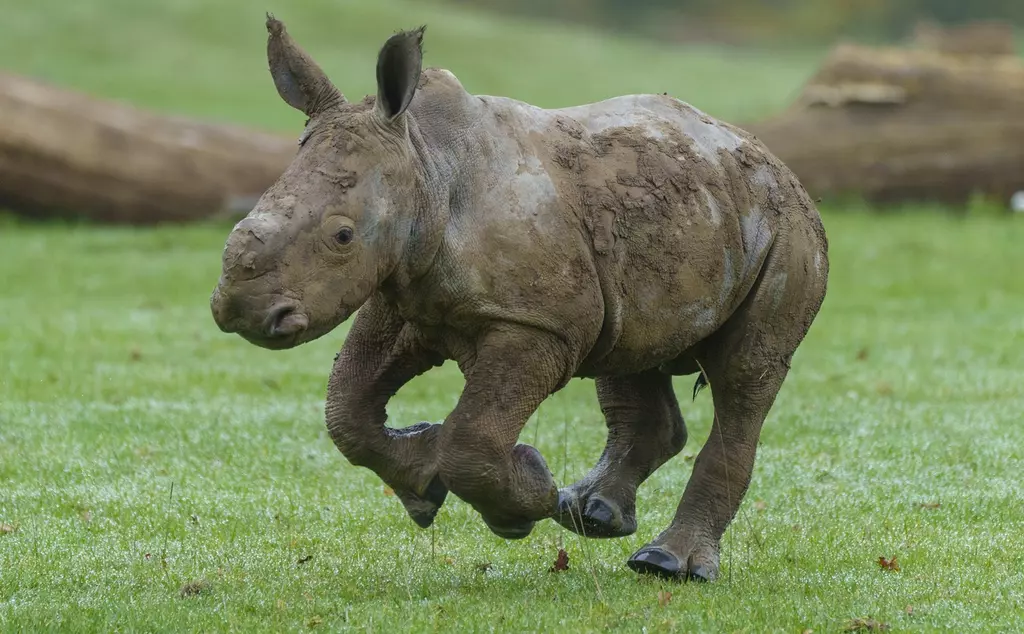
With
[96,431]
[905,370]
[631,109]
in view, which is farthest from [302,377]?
[631,109]

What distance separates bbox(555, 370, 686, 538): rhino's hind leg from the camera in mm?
7289

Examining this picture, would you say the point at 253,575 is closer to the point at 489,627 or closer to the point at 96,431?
the point at 489,627

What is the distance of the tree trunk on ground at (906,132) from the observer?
20.6m

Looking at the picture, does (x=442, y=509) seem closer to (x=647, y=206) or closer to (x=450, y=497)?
(x=450, y=497)

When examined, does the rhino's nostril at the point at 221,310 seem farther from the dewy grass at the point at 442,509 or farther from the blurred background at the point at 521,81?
the blurred background at the point at 521,81

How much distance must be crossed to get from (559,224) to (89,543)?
10.2ft

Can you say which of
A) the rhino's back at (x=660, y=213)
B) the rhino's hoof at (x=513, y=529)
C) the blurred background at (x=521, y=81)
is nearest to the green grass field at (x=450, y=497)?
the rhino's hoof at (x=513, y=529)

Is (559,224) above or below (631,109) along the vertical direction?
below

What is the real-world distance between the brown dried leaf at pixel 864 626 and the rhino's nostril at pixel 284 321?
2500 mm

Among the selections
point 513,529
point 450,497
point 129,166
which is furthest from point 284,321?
point 129,166

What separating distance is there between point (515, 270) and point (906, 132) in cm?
1561

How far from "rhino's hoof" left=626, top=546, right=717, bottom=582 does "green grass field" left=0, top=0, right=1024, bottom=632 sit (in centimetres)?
10

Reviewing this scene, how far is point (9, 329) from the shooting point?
1460 centimetres

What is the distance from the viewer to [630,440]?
7.58 metres
